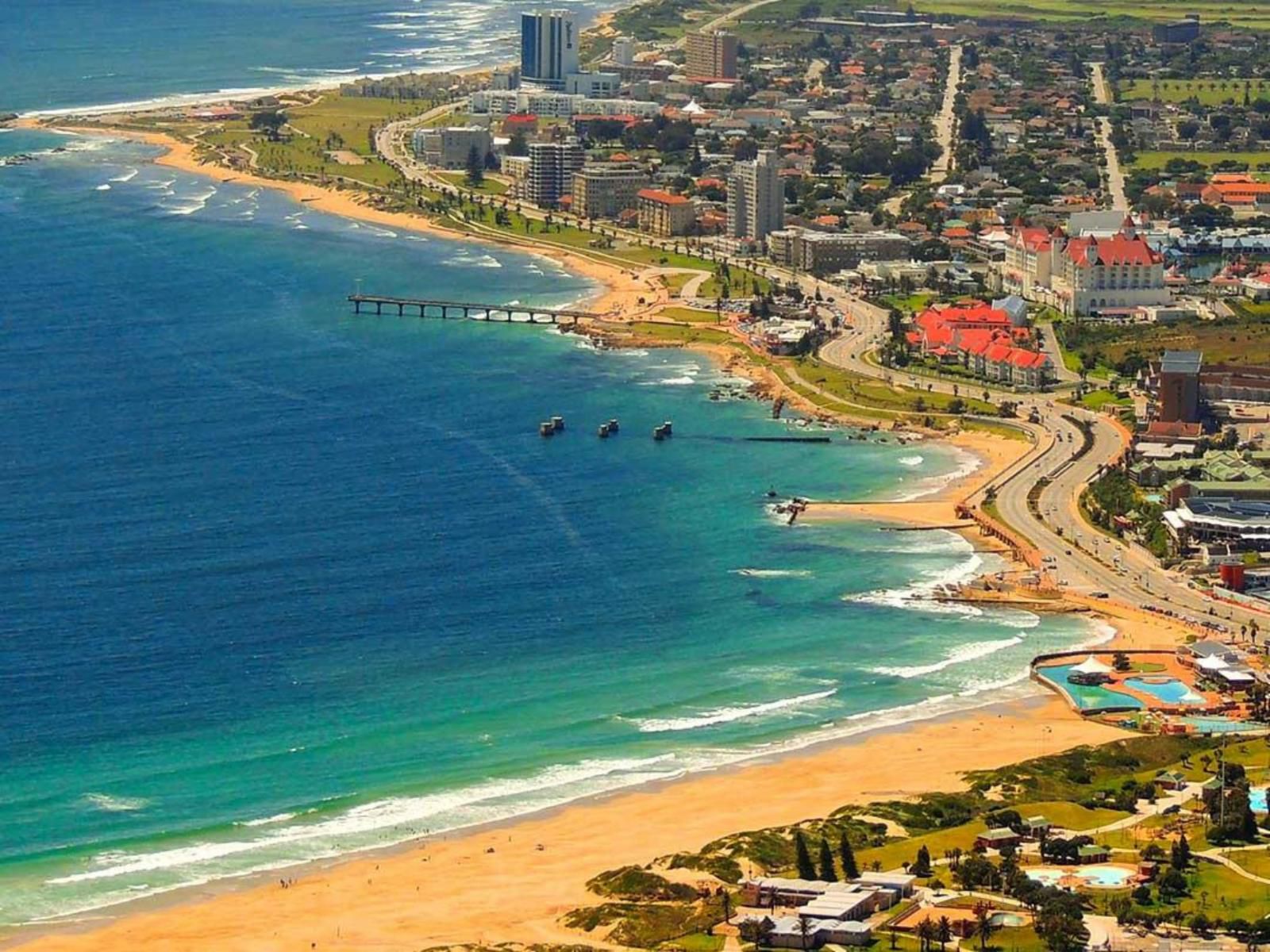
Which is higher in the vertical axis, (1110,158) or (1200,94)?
(1200,94)

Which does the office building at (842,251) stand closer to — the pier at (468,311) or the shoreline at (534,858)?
the pier at (468,311)

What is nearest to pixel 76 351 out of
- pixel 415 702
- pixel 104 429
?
pixel 104 429

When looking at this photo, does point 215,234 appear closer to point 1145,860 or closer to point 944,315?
point 944,315

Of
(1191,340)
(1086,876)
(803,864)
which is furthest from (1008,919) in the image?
(1191,340)

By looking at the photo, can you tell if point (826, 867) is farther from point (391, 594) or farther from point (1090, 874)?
point (391, 594)

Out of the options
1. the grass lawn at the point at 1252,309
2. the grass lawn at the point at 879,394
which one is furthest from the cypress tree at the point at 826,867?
the grass lawn at the point at 1252,309
